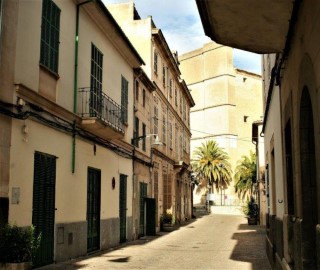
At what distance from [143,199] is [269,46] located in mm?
15191

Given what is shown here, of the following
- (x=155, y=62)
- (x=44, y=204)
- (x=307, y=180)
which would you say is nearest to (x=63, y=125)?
(x=44, y=204)

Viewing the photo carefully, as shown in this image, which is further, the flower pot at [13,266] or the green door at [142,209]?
the green door at [142,209]

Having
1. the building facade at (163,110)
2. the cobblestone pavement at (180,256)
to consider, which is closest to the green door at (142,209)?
the cobblestone pavement at (180,256)

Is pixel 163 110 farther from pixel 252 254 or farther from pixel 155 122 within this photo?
pixel 252 254

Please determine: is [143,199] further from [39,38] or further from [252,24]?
[252,24]

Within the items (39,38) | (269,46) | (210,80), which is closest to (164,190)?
(39,38)

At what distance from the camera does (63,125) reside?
12.1 m

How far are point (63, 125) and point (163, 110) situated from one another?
1559 centimetres

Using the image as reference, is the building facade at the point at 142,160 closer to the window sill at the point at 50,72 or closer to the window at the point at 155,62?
the window at the point at 155,62

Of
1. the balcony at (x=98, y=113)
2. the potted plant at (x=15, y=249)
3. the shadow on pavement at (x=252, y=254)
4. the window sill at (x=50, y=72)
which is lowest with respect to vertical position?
the shadow on pavement at (x=252, y=254)

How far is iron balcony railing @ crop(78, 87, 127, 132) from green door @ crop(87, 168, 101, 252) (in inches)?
68.5

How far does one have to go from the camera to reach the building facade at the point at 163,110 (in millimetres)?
24297

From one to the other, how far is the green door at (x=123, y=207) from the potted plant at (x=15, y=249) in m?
9.22

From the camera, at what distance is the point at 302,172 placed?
5.73 meters
